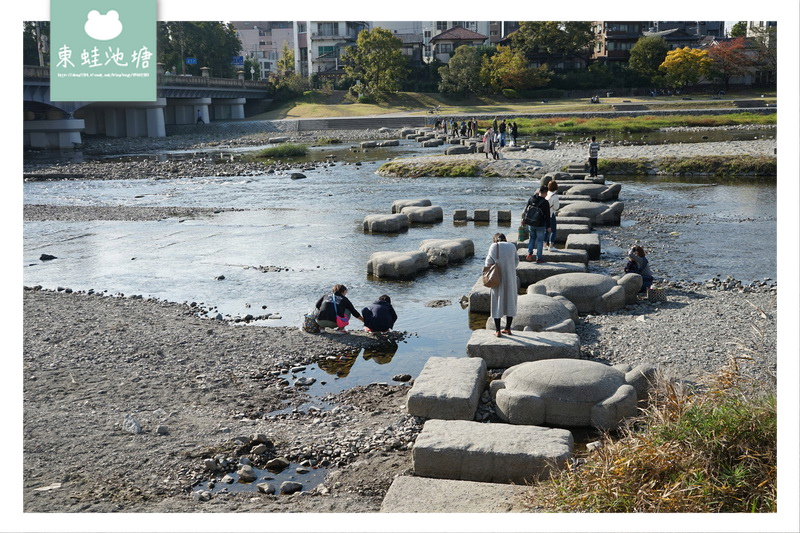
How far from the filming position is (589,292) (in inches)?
595

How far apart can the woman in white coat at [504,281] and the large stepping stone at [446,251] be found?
22.7 feet

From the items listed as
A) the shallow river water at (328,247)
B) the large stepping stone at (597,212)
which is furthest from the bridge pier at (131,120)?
the large stepping stone at (597,212)

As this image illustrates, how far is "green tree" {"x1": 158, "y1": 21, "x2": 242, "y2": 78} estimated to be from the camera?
9394 cm

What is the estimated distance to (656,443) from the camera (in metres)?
7.37

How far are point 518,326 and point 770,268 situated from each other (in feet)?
27.8

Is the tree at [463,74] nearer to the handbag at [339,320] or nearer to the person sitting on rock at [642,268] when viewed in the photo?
the person sitting on rock at [642,268]

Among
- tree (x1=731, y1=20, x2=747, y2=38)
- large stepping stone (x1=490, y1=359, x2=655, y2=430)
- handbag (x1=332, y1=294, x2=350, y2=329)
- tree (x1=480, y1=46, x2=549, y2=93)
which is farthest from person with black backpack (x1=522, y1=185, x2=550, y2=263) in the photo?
tree (x1=731, y1=20, x2=747, y2=38)

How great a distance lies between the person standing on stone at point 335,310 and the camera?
13914mm

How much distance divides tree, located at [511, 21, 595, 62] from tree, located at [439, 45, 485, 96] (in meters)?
6.41

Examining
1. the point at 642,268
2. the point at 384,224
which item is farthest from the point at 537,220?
the point at 384,224

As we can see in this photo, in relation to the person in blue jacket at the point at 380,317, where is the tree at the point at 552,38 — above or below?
above

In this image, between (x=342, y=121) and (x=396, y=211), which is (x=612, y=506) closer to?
(x=396, y=211)

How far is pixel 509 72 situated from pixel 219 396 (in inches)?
3199

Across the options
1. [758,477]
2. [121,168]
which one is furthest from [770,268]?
[121,168]
